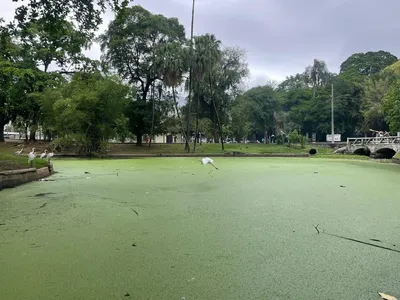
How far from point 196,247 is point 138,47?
1963 centimetres

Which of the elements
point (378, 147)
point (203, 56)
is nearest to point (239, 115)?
point (203, 56)

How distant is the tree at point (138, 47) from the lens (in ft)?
64.6

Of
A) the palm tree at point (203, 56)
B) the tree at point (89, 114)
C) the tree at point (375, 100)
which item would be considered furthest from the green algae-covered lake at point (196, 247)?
the tree at point (375, 100)

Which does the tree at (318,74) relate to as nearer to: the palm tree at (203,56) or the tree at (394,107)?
the tree at (394,107)

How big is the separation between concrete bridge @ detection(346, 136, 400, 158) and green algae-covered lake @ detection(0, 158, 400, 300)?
45.1 feet

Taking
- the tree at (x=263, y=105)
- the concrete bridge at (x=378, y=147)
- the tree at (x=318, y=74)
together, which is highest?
the tree at (x=318, y=74)

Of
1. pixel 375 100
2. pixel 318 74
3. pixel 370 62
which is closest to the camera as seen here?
pixel 375 100

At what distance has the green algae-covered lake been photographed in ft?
5.16

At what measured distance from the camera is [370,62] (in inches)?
1403

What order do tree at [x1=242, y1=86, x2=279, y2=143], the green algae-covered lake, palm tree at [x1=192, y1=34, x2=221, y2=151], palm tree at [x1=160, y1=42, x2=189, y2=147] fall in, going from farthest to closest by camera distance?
tree at [x1=242, y1=86, x2=279, y2=143], palm tree at [x1=192, y1=34, x2=221, y2=151], palm tree at [x1=160, y1=42, x2=189, y2=147], the green algae-covered lake

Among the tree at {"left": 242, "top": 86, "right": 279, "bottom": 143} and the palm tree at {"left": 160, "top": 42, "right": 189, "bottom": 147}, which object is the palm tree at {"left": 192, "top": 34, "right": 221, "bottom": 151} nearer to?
the palm tree at {"left": 160, "top": 42, "right": 189, "bottom": 147}

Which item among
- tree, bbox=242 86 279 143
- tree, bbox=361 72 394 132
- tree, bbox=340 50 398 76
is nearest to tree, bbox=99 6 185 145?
tree, bbox=242 86 279 143

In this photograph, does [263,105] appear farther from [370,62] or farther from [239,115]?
[370,62]

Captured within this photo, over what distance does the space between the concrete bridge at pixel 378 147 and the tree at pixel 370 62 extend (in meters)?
18.3
